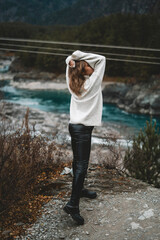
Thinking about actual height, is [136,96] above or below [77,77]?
below

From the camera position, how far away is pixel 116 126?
1980cm

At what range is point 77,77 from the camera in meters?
2.38

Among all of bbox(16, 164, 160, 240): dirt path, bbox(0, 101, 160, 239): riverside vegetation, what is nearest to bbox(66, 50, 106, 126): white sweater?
bbox(0, 101, 160, 239): riverside vegetation

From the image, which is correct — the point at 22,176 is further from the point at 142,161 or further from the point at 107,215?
the point at 142,161

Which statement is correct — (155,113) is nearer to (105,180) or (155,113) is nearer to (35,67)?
(105,180)

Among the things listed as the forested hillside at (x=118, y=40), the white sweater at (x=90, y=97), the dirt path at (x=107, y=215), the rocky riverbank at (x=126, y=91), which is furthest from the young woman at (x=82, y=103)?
the forested hillside at (x=118, y=40)

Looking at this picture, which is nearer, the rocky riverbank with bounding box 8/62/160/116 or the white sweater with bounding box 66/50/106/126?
the white sweater with bounding box 66/50/106/126

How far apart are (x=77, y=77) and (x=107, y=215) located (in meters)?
1.59

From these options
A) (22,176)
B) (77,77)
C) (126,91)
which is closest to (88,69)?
(77,77)

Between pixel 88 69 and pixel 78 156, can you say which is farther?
pixel 78 156

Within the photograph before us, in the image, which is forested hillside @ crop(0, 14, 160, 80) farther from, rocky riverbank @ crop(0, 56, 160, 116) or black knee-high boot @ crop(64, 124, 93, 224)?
black knee-high boot @ crop(64, 124, 93, 224)

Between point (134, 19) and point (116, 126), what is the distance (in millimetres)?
30029

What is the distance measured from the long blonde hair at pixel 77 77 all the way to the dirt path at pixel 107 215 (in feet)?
4.59

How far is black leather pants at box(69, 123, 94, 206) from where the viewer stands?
2.43m
